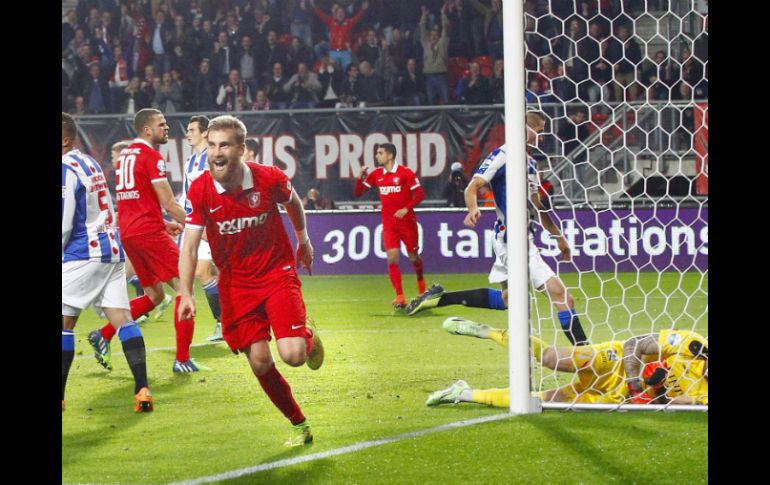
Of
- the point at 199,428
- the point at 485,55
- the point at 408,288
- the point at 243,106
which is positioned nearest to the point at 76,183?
the point at 199,428

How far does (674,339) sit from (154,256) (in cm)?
247

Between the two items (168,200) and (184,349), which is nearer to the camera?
(168,200)

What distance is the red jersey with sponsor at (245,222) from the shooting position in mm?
3670

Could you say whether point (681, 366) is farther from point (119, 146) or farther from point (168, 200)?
point (119, 146)

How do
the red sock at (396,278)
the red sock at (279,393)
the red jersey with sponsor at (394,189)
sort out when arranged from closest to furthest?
1. the red sock at (279,393)
2. the red sock at (396,278)
3. the red jersey with sponsor at (394,189)

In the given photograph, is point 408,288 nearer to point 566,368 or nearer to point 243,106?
point 243,106

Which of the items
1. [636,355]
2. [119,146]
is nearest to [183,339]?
[119,146]

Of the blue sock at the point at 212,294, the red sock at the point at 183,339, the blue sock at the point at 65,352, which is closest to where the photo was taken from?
the blue sock at the point at 65,352

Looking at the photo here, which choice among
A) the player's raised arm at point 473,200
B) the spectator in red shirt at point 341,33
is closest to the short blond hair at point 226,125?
the player's raised arm at point 473,200

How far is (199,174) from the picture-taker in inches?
152

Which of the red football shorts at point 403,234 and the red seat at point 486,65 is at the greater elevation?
the red seat at point 486,65

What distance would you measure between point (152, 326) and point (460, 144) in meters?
4.10

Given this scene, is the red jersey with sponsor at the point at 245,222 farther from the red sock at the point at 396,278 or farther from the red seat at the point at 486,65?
the red seat at the point at 486,65

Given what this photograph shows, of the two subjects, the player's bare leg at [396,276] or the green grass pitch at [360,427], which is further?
the player's bare leg at [396,276]
